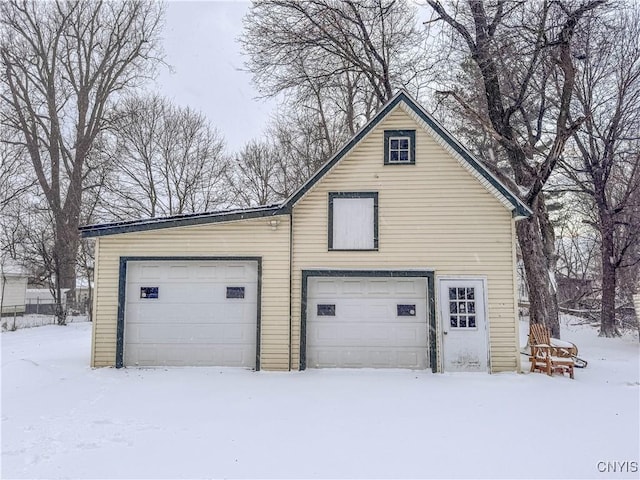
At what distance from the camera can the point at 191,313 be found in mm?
9453

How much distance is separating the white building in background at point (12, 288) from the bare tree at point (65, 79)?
3.48m

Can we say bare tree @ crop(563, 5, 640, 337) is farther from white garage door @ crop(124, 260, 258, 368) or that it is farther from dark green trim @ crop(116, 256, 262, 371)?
white garage door @ crop(124, 260, 258, 368)

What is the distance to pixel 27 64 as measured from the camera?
22.3 metres

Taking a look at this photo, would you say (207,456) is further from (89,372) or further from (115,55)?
(115,55)

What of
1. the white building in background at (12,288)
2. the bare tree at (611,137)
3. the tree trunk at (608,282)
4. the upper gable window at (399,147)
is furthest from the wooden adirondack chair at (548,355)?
the white building in background at (12,288)

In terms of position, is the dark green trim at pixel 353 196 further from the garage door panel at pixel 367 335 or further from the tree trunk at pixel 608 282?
the tree trunk at pixel 608 282

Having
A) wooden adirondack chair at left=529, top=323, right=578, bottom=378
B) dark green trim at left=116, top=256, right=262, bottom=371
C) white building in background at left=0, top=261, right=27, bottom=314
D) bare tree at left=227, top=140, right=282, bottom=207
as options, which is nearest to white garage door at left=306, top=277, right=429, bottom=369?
dark green trim at left=116, top=256, right=262, bottom=371

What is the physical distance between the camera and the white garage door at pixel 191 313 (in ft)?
30.7

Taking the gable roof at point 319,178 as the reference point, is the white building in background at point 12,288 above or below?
below

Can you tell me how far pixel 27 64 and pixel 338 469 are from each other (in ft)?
84.0

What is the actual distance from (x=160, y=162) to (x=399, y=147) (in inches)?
641

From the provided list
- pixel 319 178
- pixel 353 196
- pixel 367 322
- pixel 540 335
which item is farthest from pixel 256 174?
pixel 540 335

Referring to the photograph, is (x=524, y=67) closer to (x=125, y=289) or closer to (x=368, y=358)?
(x=368, y=358)

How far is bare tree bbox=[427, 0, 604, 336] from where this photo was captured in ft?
31.7
